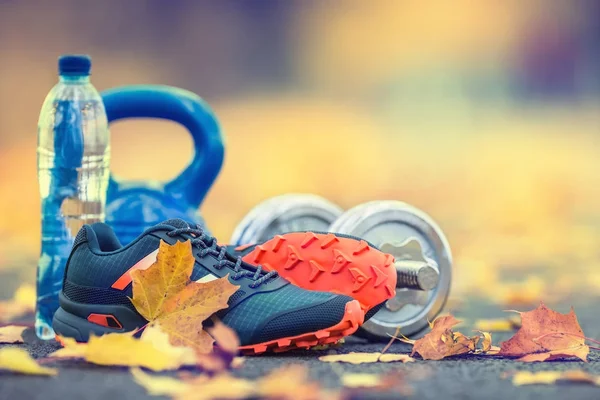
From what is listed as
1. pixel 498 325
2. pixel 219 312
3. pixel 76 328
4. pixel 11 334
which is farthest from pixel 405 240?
pixel 11 334

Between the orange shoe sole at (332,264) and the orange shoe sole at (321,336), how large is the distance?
0.19 m

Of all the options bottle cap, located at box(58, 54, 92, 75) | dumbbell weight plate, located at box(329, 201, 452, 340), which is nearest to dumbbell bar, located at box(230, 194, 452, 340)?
dumbbell weight plate, located at box(329, 201, 452, 340)

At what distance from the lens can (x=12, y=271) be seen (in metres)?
5.55

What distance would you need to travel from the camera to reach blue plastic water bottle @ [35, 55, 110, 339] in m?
3.29

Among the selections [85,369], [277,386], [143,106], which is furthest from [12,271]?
[277,386]

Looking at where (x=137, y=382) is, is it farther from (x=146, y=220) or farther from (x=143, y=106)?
(x=143, y=106)

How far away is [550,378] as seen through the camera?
95.2 inches

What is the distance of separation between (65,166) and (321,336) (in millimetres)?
1191

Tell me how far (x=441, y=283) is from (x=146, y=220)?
3.60ft

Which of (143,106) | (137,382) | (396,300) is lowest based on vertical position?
(137,382)

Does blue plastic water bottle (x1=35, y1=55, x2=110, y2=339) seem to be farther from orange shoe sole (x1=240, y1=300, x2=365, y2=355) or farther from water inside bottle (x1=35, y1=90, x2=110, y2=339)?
orange shoe sole (x1=240, y1=300, x2=365, y2=355)

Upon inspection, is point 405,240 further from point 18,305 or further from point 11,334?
point 18,305

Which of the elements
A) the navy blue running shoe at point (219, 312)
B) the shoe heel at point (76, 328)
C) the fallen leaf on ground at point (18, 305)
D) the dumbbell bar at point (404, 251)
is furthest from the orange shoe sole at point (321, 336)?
the fallen leaf on ground at point (18, 305)

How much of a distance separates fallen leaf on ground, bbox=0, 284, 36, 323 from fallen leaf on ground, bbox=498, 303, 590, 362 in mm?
1959
